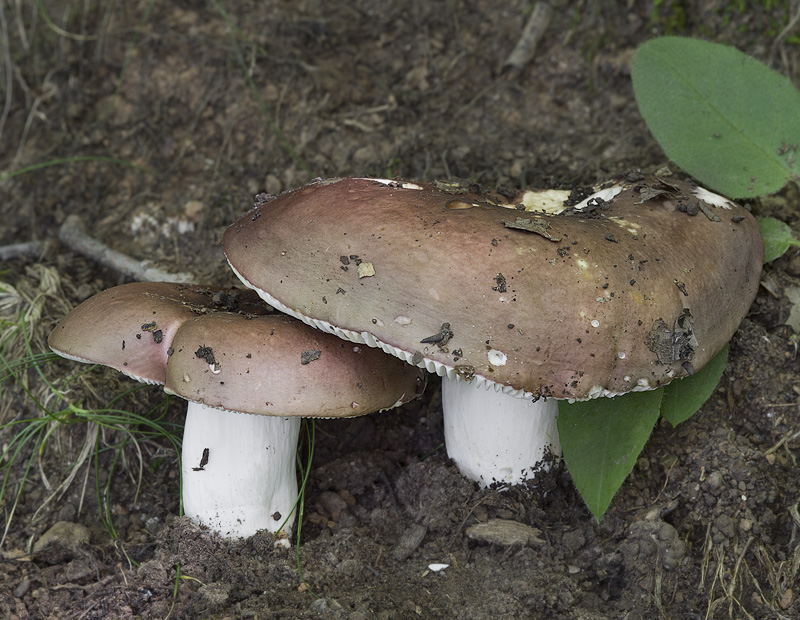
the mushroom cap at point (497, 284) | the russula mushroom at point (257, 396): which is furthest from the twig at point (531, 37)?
the russula mushroom at point (257, 396)

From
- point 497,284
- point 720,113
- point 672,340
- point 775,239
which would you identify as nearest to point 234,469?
point 497,284

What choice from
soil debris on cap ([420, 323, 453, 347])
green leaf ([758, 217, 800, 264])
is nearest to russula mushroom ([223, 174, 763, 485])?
soil debris on cap ([420, 323, 453, 347])

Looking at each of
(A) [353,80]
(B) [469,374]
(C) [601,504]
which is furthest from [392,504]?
(A) [353,80]

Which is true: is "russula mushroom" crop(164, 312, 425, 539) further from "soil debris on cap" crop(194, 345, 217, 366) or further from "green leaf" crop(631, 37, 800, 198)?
"green leaf" crop(631, 37, 800, 198)

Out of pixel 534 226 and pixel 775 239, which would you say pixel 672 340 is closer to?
pixel 534 226

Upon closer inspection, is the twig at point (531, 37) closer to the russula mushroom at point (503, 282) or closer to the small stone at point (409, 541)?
the russula mushroom at point (503, 282)

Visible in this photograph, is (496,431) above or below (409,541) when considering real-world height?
above

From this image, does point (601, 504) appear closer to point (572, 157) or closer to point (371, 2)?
point (572, 157)
